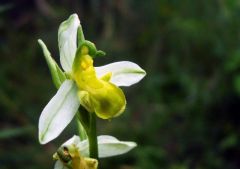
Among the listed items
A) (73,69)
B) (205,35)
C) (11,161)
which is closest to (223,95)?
(205,35)

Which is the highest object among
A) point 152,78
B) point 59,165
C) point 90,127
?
point 90,127

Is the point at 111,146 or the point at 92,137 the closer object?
the point at 92,137

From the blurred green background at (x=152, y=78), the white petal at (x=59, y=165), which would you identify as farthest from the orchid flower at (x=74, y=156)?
the blurred green background at (x=152, y=78)

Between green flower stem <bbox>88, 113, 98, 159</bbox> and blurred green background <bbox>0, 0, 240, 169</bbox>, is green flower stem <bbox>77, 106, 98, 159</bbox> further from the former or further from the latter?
blurred green background <bbox>0, 0, 240, 169</bbox>

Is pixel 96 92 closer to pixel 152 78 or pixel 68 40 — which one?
pixel 68 40

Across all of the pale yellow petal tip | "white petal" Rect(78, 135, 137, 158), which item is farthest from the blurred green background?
the pale yellow petal tip

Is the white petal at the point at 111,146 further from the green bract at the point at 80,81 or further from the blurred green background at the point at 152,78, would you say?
the blurred green background at the point at 152,78

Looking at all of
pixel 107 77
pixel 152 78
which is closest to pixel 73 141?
pixel 107 77
